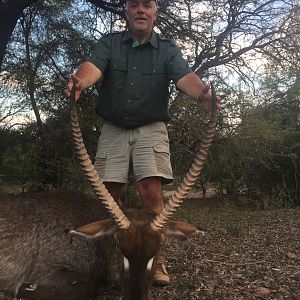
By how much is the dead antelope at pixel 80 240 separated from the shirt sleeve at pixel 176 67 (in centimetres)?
162

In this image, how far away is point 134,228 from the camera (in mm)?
4617

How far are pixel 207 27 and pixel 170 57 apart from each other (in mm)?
11498

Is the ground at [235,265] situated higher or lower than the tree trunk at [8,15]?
lower

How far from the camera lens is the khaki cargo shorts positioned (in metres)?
6.05

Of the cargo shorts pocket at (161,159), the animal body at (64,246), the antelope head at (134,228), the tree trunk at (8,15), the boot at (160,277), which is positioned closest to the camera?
the antelope head at (134,228)

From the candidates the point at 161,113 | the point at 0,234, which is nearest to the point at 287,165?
the point at 161,113

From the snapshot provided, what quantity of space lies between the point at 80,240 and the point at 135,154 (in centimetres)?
132

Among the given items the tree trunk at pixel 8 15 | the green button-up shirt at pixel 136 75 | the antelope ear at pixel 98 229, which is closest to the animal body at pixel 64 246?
the antelope ear at pixel 98 229

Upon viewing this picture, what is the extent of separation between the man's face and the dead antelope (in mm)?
2004

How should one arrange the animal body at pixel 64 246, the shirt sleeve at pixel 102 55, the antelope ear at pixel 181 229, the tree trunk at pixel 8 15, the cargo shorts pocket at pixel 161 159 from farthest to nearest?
1. the tree trunk at pixel 8 15
2. the cargo shorts pocket at pixel 161 159
3. the shirt sleeve at pixel 102 55
4. the antelope ear at pixel 181 229
5. the animal body at pixel 64 246

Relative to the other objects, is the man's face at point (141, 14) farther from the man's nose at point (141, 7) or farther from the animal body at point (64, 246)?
the animal body at point (64, 246)

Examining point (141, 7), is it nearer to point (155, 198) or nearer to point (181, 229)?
point (155, 198)

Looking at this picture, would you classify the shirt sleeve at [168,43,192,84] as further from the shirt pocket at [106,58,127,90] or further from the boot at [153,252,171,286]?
the boot at [153,252,171,286]

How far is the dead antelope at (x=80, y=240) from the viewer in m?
4.50
